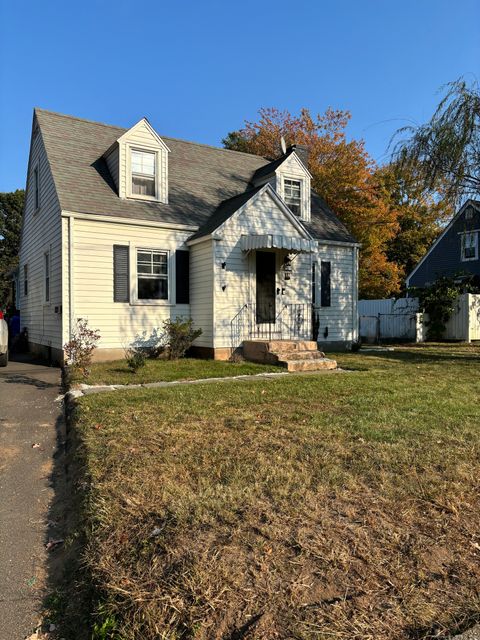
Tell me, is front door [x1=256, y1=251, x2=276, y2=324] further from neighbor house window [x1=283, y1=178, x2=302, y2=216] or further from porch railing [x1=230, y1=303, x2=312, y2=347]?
neighbor house window [x1=283, y1=178, x2=302, y2=216]

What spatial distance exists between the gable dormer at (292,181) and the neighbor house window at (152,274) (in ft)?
15.3

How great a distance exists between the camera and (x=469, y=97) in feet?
37.1

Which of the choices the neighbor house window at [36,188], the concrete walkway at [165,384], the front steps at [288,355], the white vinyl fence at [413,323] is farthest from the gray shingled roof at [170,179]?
the white vinyl fence at [413,323]

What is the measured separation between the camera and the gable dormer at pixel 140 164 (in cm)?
1229

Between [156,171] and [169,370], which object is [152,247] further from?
[169,370]

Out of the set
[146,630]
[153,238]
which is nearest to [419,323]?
[153,238]

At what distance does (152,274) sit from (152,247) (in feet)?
2.36

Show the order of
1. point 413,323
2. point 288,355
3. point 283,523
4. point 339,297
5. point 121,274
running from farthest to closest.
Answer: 1. point 413,323
2. point 339,297
3. point 121,274
4. point 288,355
5. point 283,523

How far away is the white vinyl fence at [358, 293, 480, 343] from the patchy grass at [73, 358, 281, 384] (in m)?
12.0

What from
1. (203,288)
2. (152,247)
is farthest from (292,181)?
(152,247)

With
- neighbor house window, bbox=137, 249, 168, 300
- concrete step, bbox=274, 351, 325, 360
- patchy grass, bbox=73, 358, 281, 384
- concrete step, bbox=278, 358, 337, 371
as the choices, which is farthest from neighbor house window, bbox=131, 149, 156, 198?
concrete step, bbox=278, 358, 337, 371

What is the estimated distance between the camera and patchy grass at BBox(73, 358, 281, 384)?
851cm

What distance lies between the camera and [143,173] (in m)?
12.7

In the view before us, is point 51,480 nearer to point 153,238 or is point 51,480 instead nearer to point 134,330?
point 134,330
